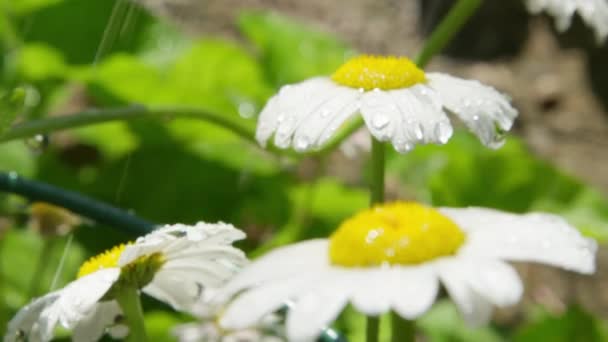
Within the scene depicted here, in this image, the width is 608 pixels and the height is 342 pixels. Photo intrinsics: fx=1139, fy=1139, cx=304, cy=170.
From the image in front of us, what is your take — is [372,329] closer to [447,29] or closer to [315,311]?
[315,311]

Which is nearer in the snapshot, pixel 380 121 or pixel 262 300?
pixel 262 300

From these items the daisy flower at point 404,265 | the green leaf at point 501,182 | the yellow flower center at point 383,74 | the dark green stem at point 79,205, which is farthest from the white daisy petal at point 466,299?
the green leaf at point 501,182

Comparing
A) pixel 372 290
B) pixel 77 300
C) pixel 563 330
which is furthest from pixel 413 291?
pixel 563 330

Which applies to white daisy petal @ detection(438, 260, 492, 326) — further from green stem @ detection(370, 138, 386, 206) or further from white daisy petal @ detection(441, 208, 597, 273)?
green stem @ detection(370, 138, 386, 206)

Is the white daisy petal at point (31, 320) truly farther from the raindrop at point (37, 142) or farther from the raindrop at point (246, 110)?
the raindrop at point (246, 110)

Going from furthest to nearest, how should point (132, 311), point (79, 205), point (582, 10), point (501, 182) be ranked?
point (501, 182), point (582, 10), point (79, 205), point (132, 311)

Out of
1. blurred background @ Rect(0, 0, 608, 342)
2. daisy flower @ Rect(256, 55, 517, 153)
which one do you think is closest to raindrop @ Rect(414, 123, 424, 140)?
daisy flower @ Rect(256, 55, 517, 153)
